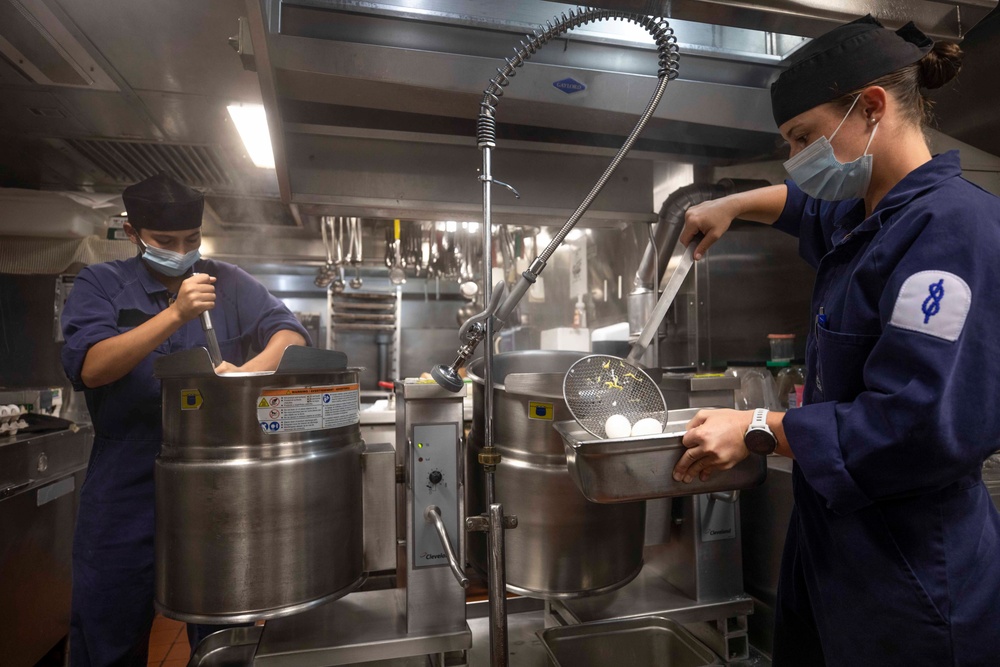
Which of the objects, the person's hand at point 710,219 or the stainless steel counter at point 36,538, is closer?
the person's hand at point 710,219

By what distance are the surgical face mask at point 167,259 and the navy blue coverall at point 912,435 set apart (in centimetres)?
149

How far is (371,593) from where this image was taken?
1.34 m

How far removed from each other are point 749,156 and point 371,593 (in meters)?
1.89

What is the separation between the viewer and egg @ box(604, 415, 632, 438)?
3.43ft

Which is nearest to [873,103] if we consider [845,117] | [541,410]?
[845,117]

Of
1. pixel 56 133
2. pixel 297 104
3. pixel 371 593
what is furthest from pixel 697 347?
pixel 56 133

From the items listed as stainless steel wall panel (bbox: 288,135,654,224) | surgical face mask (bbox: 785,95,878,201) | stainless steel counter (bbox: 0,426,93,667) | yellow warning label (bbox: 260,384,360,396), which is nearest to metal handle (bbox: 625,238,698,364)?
surgical face mask (bbox: 785,95,878,201)

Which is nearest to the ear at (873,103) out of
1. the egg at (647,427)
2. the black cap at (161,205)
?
the egg at (647,427)

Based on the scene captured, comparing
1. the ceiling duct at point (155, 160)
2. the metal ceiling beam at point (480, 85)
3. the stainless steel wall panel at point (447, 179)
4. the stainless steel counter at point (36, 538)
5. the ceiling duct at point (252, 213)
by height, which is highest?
the ceiling duct at point (252, 213)

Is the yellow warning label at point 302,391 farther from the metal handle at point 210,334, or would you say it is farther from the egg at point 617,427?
the egg at point 617,427

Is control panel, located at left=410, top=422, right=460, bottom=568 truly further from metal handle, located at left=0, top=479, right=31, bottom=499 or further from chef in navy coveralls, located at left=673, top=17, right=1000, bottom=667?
metal handle, located at left=0, top=479, right=31, bottom=499

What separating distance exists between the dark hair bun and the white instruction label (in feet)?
3.97

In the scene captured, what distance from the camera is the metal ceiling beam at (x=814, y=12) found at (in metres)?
1.10

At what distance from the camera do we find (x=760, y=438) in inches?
34.0
